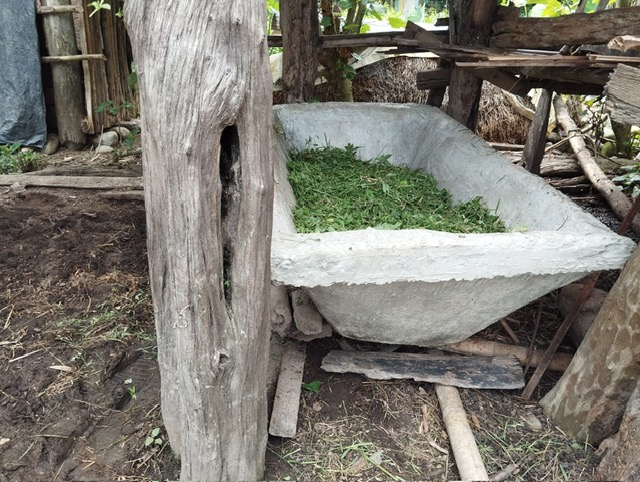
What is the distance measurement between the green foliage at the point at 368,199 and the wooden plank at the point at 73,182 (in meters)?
1.53

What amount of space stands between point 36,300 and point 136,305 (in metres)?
0.56

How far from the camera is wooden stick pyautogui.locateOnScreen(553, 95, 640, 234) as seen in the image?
409cm

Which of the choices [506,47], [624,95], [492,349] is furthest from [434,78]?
[624,95]

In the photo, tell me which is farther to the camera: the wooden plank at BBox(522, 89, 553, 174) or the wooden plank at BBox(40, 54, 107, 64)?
the wooden plank at BBox(40, 54, 107, 64)

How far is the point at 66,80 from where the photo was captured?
5.89 metres

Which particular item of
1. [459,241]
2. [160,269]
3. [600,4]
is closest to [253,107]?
[160,269]

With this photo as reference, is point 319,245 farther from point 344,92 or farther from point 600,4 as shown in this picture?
point 344,92

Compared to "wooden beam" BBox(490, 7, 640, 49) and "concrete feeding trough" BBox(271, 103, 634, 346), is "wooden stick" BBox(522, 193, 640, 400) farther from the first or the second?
"wooden beam" BBox(490, 7, 640, 49)

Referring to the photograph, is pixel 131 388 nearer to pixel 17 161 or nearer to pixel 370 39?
pixel 370 39

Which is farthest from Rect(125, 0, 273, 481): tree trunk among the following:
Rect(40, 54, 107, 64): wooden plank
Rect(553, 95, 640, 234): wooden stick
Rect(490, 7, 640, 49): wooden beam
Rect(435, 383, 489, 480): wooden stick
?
Rect(40, 54, 107, 64): wooden plank

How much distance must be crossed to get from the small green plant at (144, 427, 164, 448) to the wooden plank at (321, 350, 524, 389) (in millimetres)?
794

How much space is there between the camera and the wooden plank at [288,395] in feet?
7.50

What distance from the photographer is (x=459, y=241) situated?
201 centimetres

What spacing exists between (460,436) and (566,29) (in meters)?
2.24
